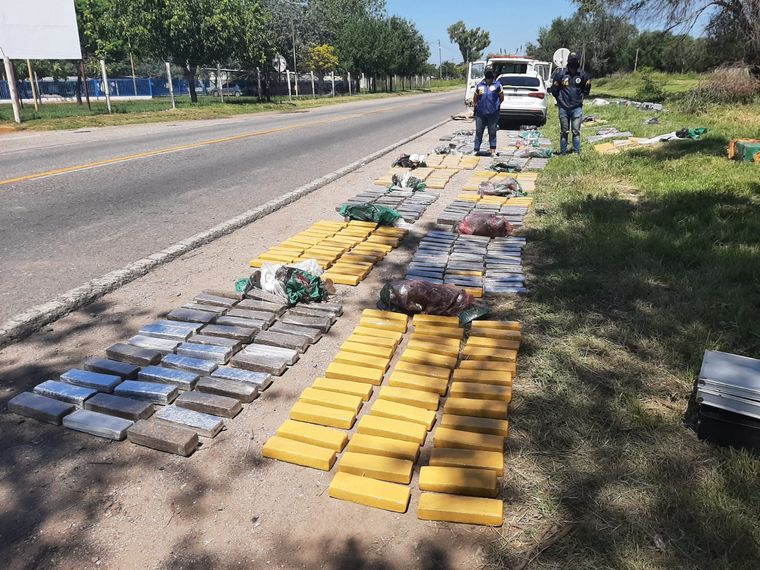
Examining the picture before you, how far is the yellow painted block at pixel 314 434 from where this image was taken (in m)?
2.72

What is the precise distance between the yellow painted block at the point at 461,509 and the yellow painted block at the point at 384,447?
31 centimetres

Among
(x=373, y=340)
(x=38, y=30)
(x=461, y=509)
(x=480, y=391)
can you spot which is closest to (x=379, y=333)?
(x=373, y=340)

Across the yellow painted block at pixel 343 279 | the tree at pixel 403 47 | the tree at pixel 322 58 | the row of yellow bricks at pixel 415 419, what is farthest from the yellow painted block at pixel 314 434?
the tree at pixel 403 47

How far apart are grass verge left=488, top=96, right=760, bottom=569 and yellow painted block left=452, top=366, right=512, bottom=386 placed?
0.09 metres

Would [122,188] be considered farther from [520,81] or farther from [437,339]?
[520,81]

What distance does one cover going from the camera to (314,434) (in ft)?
9.11

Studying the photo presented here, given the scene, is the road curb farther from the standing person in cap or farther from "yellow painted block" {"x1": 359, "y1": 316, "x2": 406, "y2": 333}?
the standing person in cap

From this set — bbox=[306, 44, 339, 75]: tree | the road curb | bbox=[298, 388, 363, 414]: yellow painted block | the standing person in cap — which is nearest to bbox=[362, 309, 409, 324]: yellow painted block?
bbox=[298, 388, 363, 414]: yellow painted block

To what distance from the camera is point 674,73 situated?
152 feet

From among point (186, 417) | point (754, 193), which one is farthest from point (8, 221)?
point (754, 193)

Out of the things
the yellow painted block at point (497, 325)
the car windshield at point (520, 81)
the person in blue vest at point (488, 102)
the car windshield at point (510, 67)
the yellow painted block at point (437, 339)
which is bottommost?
the yellow painted block at point (437, 339)

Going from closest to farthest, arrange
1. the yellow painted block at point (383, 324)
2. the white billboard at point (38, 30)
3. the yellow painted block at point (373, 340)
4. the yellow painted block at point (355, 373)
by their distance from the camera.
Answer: the yellow painted block at point (355, 373) → the yellow painted block at point (373, 340) → the yellow painted block at point (383, 324) → the white billboard at point (38, 30)

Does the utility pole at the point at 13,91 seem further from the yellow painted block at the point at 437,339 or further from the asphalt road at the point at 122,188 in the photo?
the yellow painted block at the point at 437,339

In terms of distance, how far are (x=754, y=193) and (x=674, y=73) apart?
46901mm
